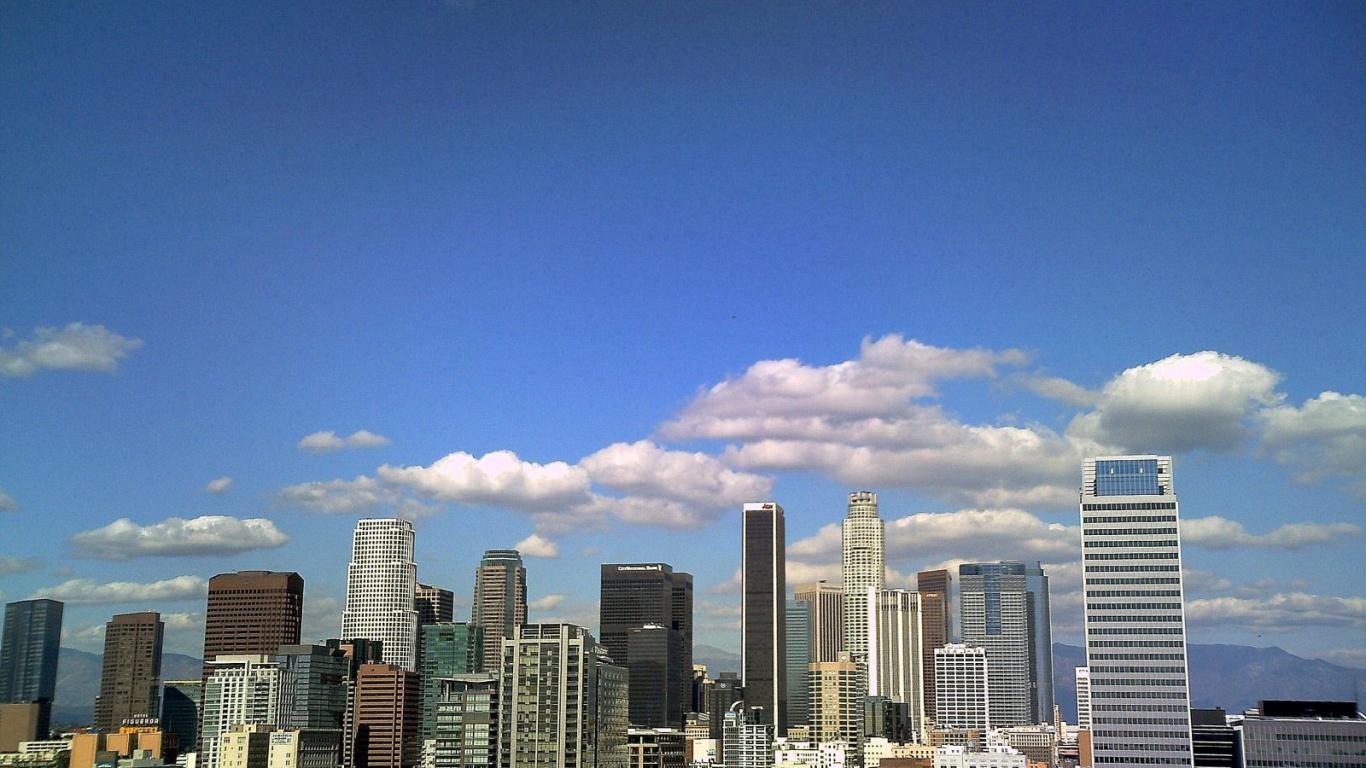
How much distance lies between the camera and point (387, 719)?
319 ft

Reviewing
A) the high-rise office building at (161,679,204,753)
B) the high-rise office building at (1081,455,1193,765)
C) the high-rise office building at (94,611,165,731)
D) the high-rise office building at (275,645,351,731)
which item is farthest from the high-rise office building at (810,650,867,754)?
the high-rise office building at (94,611,165,731)

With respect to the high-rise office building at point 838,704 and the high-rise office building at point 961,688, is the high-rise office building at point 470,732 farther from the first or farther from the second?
the high-rise office building at point 961,688

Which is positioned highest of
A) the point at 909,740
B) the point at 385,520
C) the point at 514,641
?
the point at 385,520

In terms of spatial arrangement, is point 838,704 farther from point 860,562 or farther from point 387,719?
Answer: point 860,562

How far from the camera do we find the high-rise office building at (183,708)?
351ft

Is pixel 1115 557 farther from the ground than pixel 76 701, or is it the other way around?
pixel 1115 557

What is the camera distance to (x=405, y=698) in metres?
98.1

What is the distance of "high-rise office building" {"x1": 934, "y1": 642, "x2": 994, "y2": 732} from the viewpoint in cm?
14562

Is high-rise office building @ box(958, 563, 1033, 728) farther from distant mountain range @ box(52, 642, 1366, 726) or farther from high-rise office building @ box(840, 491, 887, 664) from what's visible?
distant mountain range @ box(52, 642, 1366, 726)

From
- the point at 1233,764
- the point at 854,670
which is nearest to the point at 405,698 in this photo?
the point at 854,670

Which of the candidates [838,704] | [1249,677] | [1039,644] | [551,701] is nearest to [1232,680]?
[1249,677]

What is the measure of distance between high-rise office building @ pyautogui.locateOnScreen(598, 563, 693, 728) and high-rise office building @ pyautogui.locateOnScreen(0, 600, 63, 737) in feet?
170

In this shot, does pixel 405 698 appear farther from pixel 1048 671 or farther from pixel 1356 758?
pixel 1048 671

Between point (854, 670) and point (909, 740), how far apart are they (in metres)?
12.2
